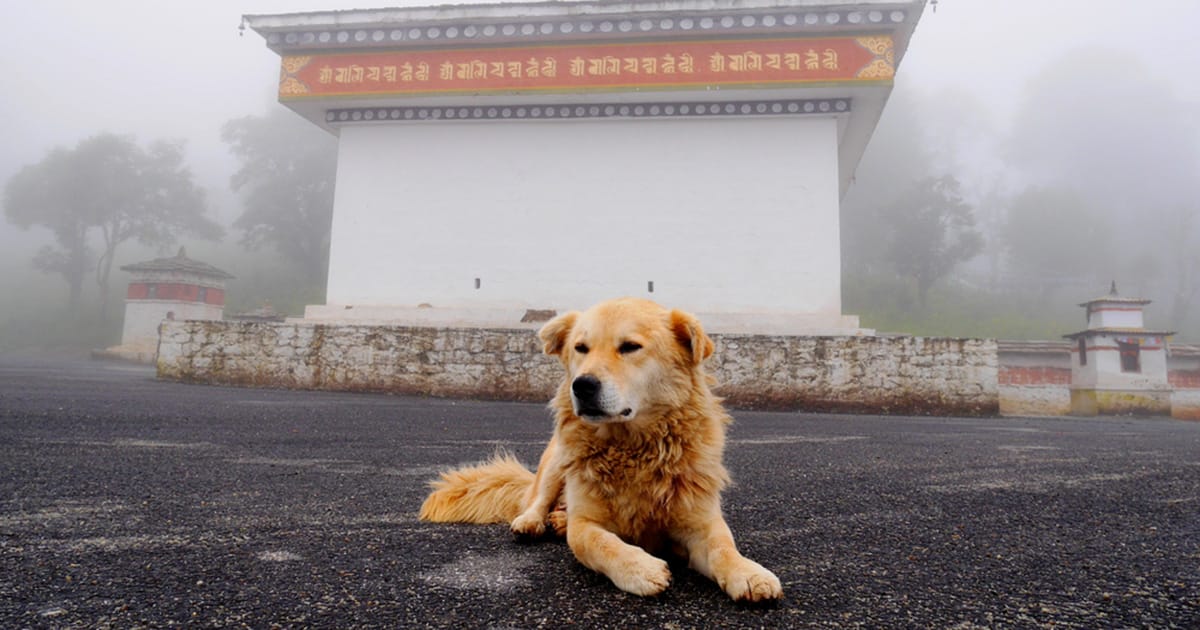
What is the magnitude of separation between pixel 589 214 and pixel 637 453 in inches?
375

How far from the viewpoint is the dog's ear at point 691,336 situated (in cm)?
229

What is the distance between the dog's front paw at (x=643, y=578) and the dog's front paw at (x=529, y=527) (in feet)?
2.11

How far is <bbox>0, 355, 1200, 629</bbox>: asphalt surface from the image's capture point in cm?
163

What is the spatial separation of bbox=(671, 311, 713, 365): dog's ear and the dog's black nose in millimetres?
469

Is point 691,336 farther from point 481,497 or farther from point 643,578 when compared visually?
point 481,497

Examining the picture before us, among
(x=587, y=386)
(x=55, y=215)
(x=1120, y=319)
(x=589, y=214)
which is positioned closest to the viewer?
(x=587, y=386)

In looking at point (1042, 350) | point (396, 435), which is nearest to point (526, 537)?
point (396, 435)

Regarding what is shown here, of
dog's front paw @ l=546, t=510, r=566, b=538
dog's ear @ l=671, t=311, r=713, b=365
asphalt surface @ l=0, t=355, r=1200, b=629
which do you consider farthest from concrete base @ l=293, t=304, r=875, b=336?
dog's ear @ l=671, t=311, r=713, b=365

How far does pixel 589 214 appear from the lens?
37.1 feet

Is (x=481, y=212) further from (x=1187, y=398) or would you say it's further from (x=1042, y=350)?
(x=1187, y=398)

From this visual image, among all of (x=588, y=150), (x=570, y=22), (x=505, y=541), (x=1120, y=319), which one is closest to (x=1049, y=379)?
(x=1120, y=319)

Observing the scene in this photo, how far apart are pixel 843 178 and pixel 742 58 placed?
17.4 feet

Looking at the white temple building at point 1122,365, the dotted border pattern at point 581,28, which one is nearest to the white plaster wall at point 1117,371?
the white temple building at point 1122,365

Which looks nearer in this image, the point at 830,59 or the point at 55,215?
the point at 830,59
